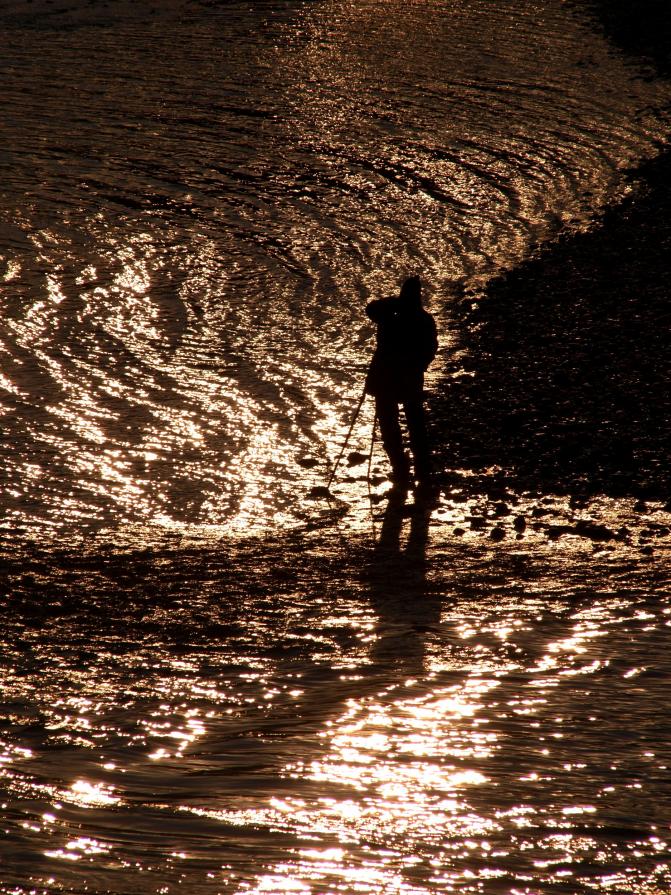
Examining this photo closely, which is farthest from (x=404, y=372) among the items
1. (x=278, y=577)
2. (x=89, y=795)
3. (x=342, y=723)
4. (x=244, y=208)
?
(x=244, y=208)

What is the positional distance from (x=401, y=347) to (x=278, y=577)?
306 centimetres

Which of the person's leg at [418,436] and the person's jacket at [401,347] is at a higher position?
the person's jacket at [401,347]

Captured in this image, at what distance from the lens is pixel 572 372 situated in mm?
13391

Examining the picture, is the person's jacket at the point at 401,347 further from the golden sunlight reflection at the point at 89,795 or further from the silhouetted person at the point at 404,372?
the golden sunlight reflection at the point at 89,795

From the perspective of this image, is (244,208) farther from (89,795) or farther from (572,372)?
(89,795)

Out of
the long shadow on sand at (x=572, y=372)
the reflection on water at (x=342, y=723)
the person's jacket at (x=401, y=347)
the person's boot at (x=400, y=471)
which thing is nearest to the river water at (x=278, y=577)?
the reflection on water at (x=342, y=723)

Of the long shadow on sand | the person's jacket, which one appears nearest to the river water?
the long shadow on sand

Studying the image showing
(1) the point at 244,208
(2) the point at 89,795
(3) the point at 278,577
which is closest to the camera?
(2) the point at 89,795

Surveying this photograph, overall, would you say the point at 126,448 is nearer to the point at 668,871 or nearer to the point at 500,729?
the point at 500,729

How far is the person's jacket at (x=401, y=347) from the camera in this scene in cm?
1083

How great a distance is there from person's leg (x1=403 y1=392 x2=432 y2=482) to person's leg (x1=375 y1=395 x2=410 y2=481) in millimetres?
109

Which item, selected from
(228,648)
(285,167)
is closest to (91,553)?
(228,648)

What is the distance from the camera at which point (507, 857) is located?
17.3 ft

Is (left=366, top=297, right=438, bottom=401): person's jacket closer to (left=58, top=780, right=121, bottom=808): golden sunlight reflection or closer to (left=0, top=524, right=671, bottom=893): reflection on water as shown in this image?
(left=0, top=524, right=671, bottom=893): reflection on water
